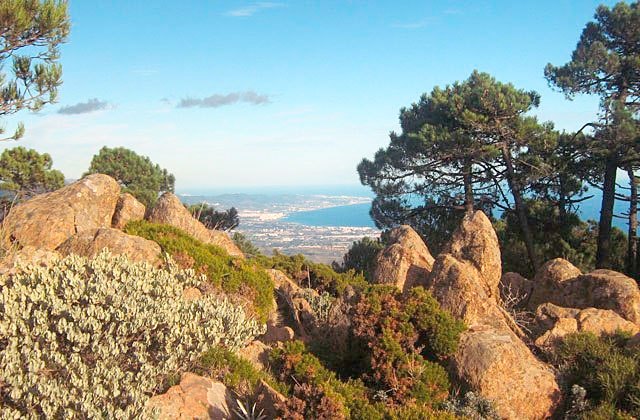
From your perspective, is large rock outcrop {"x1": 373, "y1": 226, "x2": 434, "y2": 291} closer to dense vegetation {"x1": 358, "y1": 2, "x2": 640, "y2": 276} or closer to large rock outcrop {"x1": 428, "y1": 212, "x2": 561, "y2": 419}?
large rock outcrop {"x1": 428, "y1": 212, "x2": 561, "y2": 419}

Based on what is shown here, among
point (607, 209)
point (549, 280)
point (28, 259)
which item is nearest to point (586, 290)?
point (549, 280)

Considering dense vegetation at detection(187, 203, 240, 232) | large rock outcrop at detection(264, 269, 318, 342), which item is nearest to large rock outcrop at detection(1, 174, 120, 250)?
large rock outcrop at detection(264, 269, 318, 342)

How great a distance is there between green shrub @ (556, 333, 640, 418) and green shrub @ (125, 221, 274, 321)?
6029 millimetres

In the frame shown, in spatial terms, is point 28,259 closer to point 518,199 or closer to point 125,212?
point 125,212

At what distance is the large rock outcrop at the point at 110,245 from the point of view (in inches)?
410

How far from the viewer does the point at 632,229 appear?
2214 centimetres

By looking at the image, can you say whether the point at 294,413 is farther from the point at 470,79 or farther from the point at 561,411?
the point at 470,79

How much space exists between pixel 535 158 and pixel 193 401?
1931 centimetres

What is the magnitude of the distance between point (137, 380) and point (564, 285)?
395 inches

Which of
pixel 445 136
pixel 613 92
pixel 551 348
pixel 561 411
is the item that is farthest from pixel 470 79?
pixel 561 411

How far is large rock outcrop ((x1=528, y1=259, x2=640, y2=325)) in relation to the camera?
11.0m

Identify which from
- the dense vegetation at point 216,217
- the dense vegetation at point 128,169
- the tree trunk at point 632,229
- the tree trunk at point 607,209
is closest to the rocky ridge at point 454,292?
the dense vegetation at point 216,217

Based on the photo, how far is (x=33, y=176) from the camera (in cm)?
2656

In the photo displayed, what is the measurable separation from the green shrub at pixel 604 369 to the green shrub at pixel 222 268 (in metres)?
6.03
